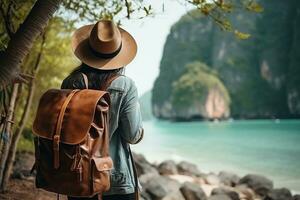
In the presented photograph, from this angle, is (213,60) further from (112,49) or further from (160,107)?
(112,49)

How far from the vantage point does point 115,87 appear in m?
2.01

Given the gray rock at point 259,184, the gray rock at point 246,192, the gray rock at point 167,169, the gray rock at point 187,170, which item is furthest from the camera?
the gray rock at point 187,170

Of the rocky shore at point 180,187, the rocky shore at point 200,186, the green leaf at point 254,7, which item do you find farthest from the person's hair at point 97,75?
the rocky shore at point 200,186

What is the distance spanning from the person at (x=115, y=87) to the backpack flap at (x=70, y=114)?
0.11m

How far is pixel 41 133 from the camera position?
1.89 meters

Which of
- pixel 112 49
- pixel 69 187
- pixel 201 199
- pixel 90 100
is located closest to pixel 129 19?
pixel 112 49

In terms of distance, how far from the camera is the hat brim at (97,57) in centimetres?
209

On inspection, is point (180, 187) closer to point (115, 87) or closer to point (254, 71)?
point (115, 87)

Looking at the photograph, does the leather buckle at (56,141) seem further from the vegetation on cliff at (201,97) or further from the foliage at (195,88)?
the foliage at (195,88)

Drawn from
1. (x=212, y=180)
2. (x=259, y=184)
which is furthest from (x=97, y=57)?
(x=212, y=180)

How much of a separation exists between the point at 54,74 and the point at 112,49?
21.4 feet

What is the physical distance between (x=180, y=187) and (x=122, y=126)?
18.4ft

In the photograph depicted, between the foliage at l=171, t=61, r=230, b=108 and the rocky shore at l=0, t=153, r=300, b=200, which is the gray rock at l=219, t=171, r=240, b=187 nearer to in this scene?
the rocky shore at l=0, t=153, r=300, b=200

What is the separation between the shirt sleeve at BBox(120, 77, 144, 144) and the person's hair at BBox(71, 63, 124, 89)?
0.39 ft
